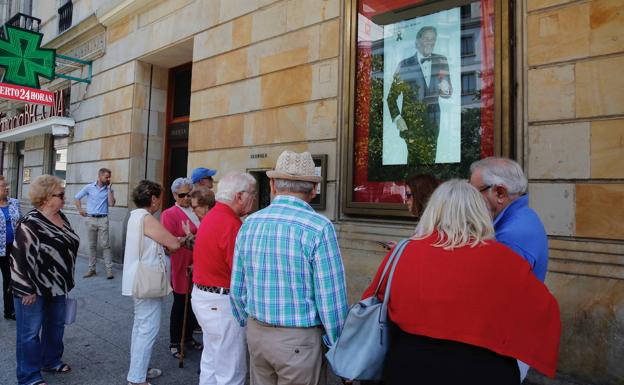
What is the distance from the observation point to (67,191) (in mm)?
11250

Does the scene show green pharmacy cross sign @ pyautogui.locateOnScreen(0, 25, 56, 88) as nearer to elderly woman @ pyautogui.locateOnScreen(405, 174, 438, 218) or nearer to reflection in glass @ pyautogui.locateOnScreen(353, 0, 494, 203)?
reflection in glass @ pyautogui.locateOnScreen(353, 0, 494, 203)

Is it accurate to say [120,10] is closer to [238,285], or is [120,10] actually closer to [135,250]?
[135,250]

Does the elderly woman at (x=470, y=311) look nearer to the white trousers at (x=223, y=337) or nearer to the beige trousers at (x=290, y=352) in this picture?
the beige trousers at (x=290, y=352)

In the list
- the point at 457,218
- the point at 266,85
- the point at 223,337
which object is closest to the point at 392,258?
the point at 457,218

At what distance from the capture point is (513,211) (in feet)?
7.54

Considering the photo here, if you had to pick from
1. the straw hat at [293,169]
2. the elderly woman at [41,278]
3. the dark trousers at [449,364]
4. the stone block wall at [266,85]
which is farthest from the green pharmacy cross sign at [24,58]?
the dark trousers at [449,364]

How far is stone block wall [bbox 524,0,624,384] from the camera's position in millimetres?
3496

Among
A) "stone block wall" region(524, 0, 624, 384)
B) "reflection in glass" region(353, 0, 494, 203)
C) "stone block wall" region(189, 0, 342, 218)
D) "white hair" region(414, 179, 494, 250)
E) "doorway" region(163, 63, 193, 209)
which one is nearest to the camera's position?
"white hair" region(414, 179, 494, 250)

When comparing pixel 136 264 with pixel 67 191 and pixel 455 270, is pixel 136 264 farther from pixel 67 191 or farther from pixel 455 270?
pixel 67 191

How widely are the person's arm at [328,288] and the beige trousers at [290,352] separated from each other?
0.36 feet

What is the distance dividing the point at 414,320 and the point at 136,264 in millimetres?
2547

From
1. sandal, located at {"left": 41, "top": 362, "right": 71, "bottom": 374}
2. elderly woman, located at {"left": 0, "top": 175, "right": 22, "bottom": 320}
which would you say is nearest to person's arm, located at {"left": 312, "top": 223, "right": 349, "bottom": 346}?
sandal, located at {"left": 41, "top": 362, "right": 71, "bottom": 374}

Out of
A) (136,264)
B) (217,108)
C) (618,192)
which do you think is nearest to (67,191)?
(217,108)

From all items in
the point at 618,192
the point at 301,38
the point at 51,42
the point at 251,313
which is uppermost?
the point at 51,42
